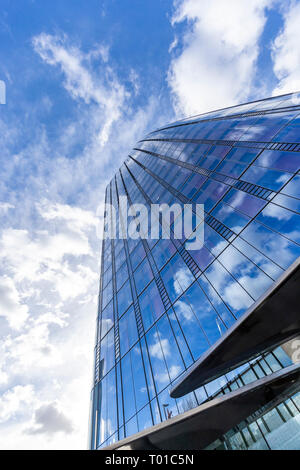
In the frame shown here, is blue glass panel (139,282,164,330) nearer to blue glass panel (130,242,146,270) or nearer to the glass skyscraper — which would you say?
the glass skyscraper

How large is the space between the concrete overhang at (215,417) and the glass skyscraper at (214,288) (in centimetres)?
19

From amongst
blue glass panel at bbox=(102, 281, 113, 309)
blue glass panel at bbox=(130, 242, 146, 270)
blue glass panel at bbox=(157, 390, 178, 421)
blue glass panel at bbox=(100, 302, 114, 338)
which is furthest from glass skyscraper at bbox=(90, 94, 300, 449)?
blue glass panel at bbox=(102, 281, 113, 309)

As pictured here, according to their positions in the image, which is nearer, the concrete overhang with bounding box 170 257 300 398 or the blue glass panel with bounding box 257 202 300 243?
the concrete overhang with bounding box 170 257 300 398

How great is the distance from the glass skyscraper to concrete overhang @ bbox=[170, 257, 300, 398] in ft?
0.83

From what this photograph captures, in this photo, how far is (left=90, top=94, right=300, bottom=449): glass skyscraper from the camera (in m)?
9.26

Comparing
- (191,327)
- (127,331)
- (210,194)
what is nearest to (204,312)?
(191,327)

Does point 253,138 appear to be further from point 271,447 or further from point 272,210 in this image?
point 271,447

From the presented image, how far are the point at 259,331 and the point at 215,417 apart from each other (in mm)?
3124

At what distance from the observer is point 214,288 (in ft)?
42.2

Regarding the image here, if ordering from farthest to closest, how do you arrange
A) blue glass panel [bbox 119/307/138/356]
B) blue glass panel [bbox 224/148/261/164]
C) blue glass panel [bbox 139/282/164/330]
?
blue glass panel [bbox 119/307/138/356], blue glass panel [bbox 139/282/164/330], blue glass panel [bbox 224/148/261/164]

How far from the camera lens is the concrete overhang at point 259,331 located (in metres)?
6.76

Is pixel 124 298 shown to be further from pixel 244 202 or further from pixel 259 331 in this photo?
pixel 259 331

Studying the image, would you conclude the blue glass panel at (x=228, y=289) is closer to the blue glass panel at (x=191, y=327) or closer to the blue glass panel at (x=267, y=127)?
the blue glass panel at (x=191, y=327)

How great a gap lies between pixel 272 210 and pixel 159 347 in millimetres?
10694
